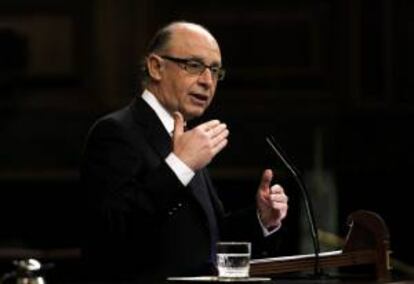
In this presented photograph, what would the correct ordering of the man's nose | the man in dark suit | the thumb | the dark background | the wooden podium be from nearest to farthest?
the wooden podium, the man in dark suit, the thumb, the man's nose, the dark background

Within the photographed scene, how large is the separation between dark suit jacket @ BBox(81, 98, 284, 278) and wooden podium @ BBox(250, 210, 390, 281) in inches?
11.0

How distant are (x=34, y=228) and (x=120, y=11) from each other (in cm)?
111

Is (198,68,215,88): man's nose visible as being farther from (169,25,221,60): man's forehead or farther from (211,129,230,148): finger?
(211,129,230,148): finger

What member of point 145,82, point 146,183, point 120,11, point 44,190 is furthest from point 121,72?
point 146,183

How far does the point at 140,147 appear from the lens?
10.5ft

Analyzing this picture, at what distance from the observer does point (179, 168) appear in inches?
118

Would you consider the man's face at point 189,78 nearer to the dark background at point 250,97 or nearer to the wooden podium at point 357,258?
the wooden podium at point 357,258

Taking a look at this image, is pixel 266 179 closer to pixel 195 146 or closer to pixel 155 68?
pixel 195 146

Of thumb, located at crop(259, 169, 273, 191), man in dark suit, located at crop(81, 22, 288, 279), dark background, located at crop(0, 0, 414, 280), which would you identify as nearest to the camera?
man in dark suit, located at crop(81, 22, 288, 279)

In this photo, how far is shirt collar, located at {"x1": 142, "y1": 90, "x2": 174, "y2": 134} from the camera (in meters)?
3.35

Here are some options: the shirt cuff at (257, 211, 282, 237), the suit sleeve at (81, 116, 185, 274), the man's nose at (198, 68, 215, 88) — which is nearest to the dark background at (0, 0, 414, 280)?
the shirt cuff at (257, 211, 282, 237)

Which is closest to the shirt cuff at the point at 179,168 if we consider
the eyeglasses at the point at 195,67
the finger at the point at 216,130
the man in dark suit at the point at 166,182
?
the man in dark suit at the point at 166,182

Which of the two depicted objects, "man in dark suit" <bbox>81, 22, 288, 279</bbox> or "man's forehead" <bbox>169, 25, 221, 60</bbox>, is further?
"man's forehead" <bbox>169, 25, 221, 60</bbox>

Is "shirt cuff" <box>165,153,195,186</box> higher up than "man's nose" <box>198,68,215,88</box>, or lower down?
lower down
